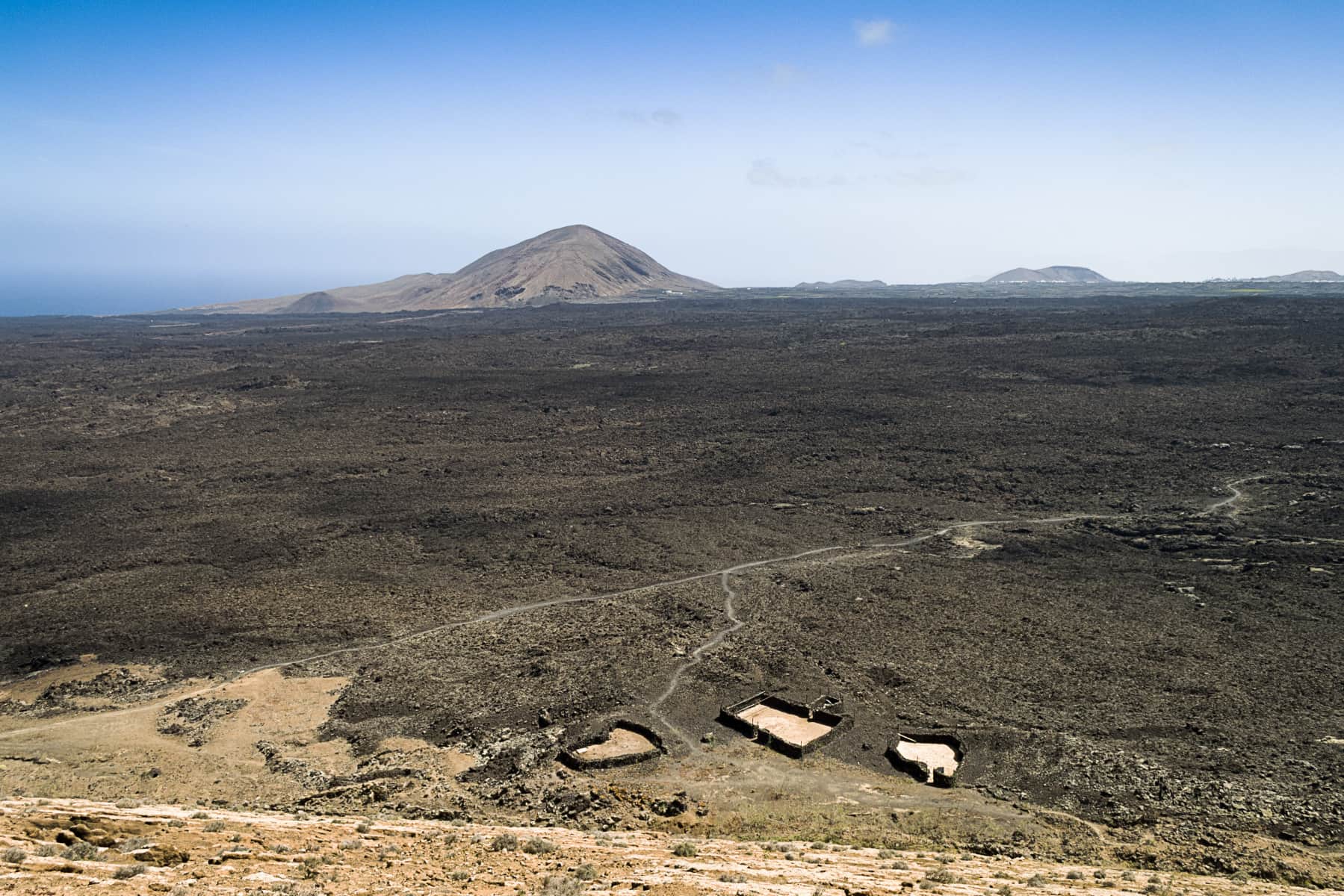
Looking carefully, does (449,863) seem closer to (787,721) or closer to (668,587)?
(787,721)

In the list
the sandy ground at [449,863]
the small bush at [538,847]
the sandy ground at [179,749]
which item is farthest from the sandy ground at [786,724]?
the sandy ground at [179,749]

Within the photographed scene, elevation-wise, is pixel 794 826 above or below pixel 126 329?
below

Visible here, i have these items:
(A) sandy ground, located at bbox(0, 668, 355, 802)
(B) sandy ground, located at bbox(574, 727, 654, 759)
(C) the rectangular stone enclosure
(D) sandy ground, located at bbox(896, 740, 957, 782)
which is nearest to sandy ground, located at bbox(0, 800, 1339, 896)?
(A) sandy ground, located at bbox(0, 668, 355, 802)

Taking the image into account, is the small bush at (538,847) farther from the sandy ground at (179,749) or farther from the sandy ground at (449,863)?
the sandy ground at (179,749)

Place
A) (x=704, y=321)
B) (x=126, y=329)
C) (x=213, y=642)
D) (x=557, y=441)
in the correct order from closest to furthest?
(x=213, y=642), (x=557, y=441), (x=704, y=321), (x=126, y=329)

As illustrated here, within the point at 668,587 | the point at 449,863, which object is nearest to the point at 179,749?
the point at 449,863

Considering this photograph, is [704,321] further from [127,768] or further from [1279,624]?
[127,768]

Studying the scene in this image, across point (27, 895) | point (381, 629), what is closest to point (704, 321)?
point (381, 629)
